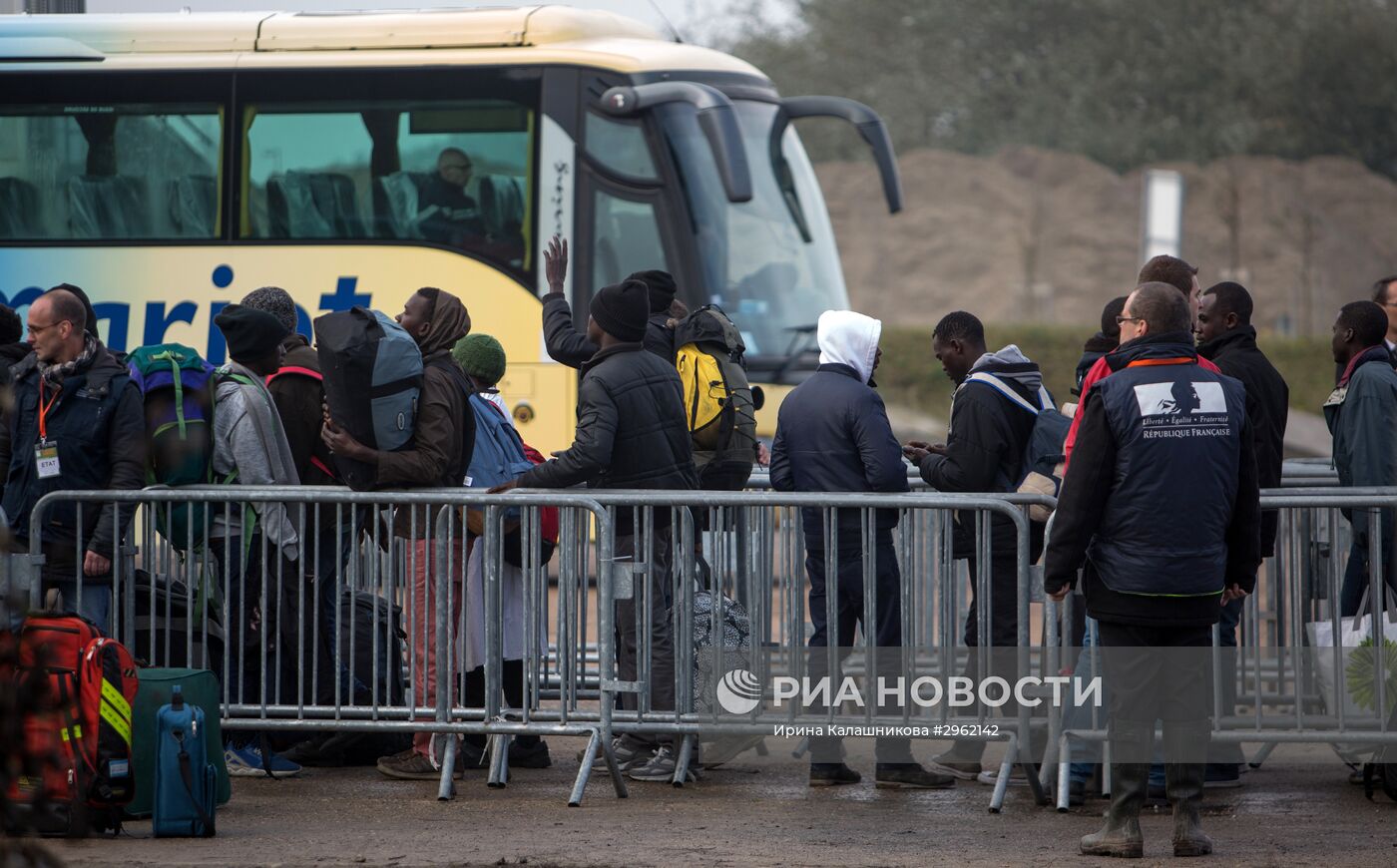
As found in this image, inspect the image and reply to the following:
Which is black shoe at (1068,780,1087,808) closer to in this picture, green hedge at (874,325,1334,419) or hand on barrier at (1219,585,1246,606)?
hand on barrier at (1219,585,1246,606)

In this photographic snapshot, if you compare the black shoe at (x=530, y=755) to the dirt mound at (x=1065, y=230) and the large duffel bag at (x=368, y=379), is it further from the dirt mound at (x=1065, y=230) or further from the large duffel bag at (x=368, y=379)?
the dirt mound at (x=1065, y=230)

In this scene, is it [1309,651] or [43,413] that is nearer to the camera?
[1309,651]

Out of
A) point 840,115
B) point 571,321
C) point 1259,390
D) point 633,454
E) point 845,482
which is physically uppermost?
point 840,115

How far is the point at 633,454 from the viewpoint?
290 inches

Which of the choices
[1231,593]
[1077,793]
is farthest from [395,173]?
[1231,593]

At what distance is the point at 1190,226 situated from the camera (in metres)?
48.9

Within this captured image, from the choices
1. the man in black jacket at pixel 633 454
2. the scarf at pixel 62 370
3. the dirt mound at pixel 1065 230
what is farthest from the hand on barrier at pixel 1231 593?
the dirt mound at pixel 1065 230

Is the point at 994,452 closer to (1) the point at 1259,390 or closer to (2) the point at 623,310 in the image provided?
(1) the point at 1259,390

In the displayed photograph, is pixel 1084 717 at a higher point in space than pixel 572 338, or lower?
lower

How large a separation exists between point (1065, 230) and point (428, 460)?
4368 centimetres

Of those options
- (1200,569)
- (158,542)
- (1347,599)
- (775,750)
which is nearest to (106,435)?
(158,542)

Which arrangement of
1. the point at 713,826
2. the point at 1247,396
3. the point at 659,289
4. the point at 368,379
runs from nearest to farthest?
the point at 713,826 < the point at 1247,396 < the point at 368,379 < the point at 659,289

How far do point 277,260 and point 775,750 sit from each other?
736cm

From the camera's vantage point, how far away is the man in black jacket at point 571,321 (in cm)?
780
